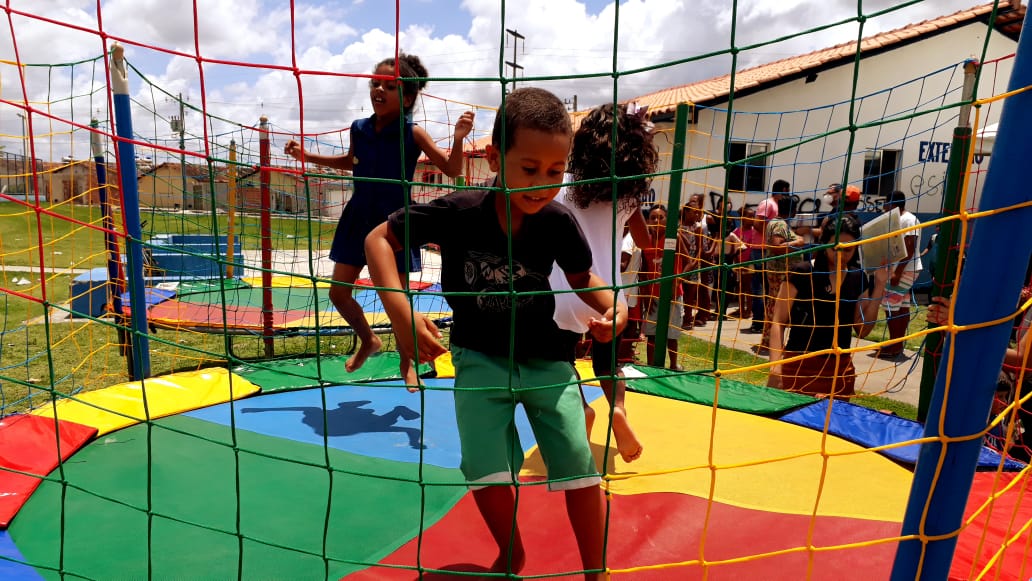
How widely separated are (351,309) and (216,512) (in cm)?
109

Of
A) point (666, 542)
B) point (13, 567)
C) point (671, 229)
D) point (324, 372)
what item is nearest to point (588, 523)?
point (666, 542)

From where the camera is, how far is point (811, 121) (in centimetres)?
1007

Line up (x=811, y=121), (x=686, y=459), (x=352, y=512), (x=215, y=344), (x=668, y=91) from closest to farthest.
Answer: (x=352, y=512) → (x=686, y=459) → (x=215, y=344) → (x=811, y=121) → (x=668, y=91)

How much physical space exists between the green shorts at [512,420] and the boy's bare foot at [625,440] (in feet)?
1.90

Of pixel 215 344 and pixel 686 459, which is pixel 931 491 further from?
pixel 215 344

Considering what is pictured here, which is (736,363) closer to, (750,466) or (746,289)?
(746,289)

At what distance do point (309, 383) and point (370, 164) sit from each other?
118 centimetres

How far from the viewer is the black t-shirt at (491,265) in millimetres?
1556

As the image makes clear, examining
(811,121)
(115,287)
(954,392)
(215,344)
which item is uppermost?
(811,121)

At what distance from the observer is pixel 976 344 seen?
104 centimetres

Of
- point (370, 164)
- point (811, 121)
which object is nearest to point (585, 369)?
point (370, 164)

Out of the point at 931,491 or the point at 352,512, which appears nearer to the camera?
the point at 931,491

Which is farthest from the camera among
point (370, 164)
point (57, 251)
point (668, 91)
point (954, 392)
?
point (668, 91)

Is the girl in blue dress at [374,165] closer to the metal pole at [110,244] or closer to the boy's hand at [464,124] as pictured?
the boy's hand at [464,124]
